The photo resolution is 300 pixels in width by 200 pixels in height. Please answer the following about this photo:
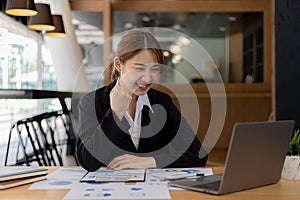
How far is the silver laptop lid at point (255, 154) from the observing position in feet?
3.60

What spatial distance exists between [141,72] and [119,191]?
0.48 meters

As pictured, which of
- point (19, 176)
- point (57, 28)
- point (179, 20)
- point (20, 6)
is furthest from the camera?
point (179, 20)

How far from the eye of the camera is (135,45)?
1690 mm

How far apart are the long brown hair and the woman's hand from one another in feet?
1.18

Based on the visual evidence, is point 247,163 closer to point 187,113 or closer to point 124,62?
point 124,62

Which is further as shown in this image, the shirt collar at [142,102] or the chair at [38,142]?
the chair at [38,142]

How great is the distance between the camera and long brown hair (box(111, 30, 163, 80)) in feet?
5.46

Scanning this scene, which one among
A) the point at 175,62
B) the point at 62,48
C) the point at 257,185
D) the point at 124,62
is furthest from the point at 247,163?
the point at 175,62

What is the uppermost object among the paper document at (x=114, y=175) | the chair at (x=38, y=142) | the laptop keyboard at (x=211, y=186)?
the laptop keyboard at (x=211, y=186)

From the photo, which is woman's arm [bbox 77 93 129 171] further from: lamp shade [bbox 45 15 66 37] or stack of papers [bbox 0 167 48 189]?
lamp shade [bbox 45 15 66 37]

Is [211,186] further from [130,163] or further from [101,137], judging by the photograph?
[101,137]

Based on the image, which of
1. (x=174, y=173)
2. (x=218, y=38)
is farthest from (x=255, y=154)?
(x=218, y=38)

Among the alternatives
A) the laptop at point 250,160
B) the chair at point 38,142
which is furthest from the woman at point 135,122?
the chair at point 38,142

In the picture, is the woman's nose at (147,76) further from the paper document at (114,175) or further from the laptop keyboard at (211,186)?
the laptop keyboard at (211,186)
